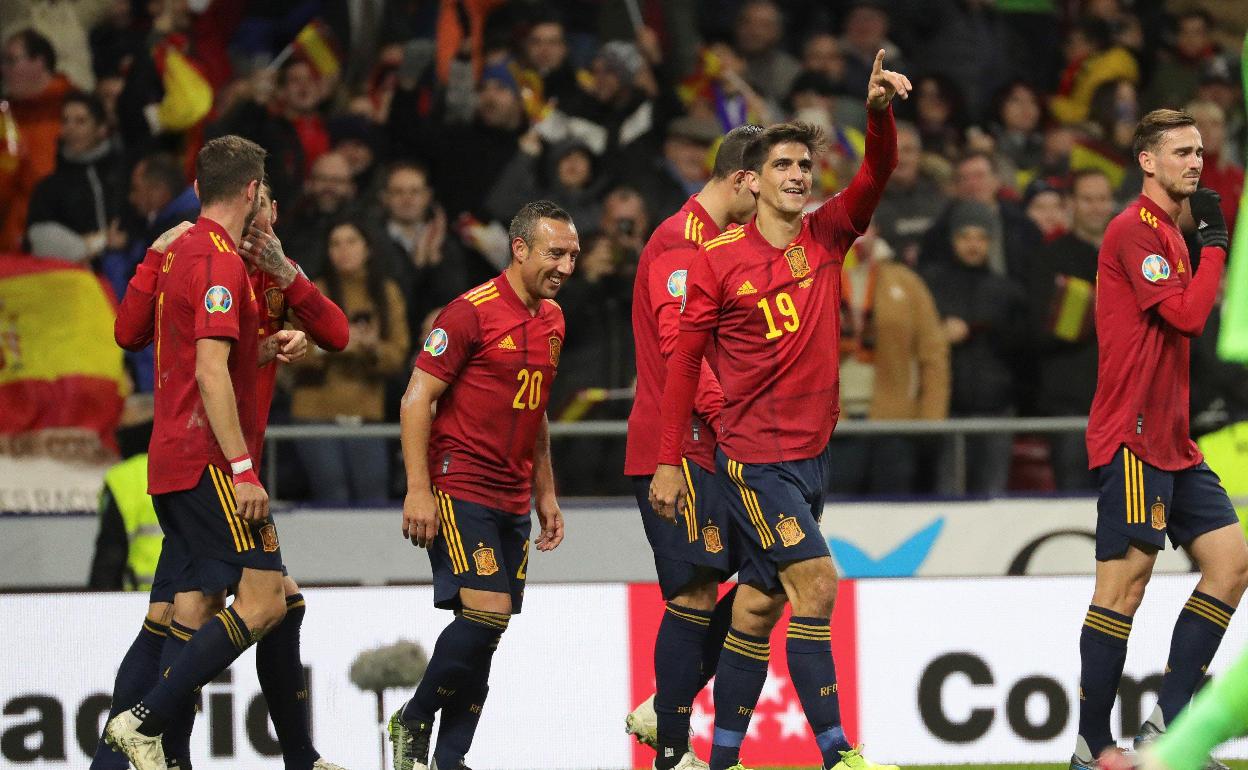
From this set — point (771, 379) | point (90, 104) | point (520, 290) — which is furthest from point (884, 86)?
point (90, 104)

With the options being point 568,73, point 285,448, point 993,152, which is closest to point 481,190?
point 568,73

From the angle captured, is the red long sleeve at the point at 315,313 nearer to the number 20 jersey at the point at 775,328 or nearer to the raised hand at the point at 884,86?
the number 20 jersey at the point at 775,328

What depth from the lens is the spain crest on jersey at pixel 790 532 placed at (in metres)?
6.60

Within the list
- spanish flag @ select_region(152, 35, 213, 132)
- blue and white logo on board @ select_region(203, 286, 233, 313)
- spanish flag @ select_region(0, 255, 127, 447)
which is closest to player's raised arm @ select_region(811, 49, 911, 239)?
blue and white logo on board @ select_region(203, 286, 233, 313)

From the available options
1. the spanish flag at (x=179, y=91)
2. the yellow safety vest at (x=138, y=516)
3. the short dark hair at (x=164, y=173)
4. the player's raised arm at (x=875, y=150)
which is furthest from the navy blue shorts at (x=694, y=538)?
the spanish flag at (x=179, y=91)

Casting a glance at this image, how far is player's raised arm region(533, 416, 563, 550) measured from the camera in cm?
770

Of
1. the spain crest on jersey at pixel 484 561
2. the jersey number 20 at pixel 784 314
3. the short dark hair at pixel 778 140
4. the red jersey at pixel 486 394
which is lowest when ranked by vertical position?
the spain crest on jersey at pixel 484 561

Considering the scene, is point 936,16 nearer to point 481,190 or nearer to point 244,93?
point 481,190

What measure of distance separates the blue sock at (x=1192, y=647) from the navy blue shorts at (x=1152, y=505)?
278 millimetres

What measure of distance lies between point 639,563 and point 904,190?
299 centimetres

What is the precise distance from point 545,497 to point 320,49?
5140 mm

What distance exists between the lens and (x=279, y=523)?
32.7ft

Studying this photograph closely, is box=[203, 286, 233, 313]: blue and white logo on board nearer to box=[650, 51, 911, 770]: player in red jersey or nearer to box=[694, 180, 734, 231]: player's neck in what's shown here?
box=[650, 51, 911, 770]: player in red jersey

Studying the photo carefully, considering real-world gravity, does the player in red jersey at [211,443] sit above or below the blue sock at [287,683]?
above
